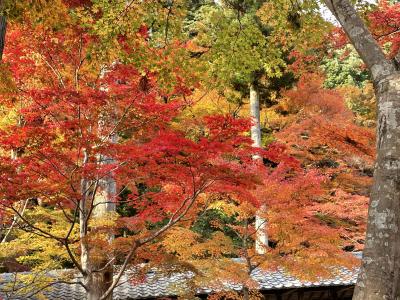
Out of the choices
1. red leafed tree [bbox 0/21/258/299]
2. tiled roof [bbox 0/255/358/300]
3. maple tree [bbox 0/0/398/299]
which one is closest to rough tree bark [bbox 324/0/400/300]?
Answer: maple tree [bbox 0/0/398/299]

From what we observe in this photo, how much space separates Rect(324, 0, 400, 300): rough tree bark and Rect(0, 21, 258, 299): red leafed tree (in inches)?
75.0

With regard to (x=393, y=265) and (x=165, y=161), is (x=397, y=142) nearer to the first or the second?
(x=393, y=265)

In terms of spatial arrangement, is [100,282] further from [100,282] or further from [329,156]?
[329,156]

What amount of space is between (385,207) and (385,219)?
0.09 metres

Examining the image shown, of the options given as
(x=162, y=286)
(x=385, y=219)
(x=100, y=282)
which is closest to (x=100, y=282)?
(x=100, y=282)

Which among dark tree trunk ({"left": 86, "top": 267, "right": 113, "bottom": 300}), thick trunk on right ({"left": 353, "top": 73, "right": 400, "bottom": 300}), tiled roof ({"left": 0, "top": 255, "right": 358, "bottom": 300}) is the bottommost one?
tiled roof ({"left": 0, "top": 255, "right": 358, "bottom": 300})

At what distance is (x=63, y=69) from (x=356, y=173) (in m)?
11.8

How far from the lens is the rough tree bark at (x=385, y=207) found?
3.27 meters

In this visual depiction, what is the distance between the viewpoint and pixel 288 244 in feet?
27.7

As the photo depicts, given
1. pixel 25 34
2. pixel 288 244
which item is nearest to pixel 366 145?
pixel 288 244

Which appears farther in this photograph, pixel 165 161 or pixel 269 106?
pixel 269 106

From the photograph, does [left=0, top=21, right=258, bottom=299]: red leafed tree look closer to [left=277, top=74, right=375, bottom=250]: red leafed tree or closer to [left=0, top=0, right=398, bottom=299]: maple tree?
[left=0, top=0, right=398, bottom=299]: maple tree

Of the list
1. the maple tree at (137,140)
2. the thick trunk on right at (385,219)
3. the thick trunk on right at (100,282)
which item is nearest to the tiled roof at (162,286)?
the maple tree at (137,140)

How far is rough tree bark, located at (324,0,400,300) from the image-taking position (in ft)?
10.7
